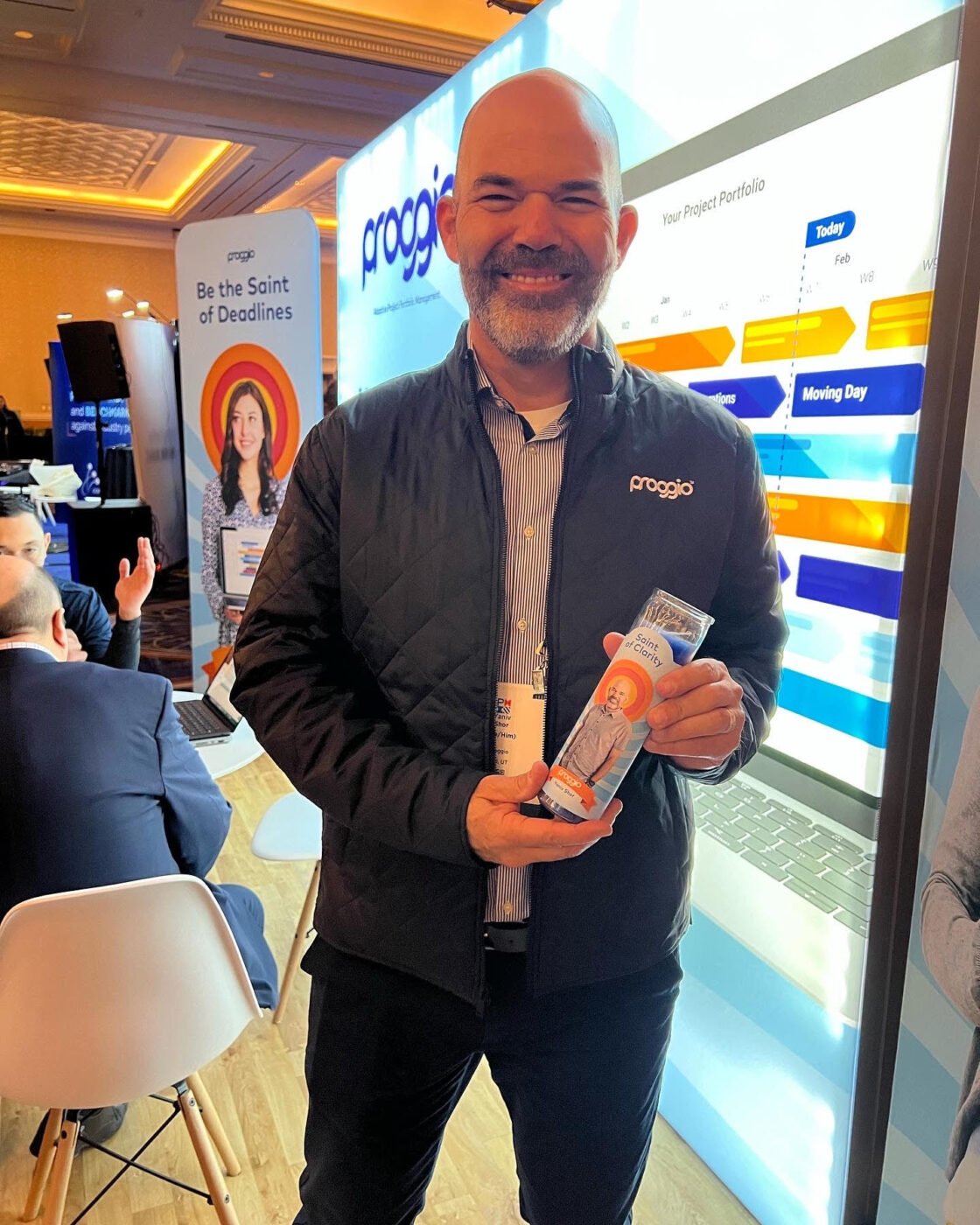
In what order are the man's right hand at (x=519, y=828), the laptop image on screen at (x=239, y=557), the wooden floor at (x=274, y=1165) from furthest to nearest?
the laptop image on screen at (x=239, y=557)
the wooden floor at (x=274, y=1165)
the man's right hand at (x=519, y=828)

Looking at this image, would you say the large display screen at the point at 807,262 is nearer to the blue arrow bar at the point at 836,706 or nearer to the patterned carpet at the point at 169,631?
the blue arrow bar at the point at 836,706

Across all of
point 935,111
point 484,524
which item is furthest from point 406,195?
point 484,524

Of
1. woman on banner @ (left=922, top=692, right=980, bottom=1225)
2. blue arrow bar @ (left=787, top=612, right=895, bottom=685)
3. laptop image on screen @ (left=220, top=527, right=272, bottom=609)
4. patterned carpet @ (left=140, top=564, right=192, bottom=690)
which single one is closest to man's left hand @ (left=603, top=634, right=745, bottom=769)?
woman on banner @ (left=922, top=692, right=980, bottom=1225)

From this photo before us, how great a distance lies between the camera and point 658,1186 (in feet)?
6.19

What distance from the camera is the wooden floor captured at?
1.82 m

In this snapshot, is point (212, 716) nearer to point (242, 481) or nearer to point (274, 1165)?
point (274, 1165)

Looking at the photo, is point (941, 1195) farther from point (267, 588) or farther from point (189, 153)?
point (189, 153)

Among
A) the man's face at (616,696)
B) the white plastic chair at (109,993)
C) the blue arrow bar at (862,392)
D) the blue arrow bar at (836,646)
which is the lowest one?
the white plastic chair at (109,993)

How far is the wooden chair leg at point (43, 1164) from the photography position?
5.42 feet

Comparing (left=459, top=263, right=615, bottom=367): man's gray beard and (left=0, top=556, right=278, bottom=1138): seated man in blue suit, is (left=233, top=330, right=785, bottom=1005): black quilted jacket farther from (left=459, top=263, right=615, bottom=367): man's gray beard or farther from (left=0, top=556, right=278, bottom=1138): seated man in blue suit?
(left=0, top=556, right=278, bottom=1138): seated man in blue suit

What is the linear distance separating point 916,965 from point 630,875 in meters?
0.55

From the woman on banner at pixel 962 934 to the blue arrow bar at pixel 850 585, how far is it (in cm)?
51

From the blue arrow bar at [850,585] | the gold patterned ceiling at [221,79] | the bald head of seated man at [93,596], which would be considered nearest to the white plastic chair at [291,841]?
the bald head of seated man at [93,596]

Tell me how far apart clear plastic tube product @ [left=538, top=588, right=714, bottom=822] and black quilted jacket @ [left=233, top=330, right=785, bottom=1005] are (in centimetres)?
19
